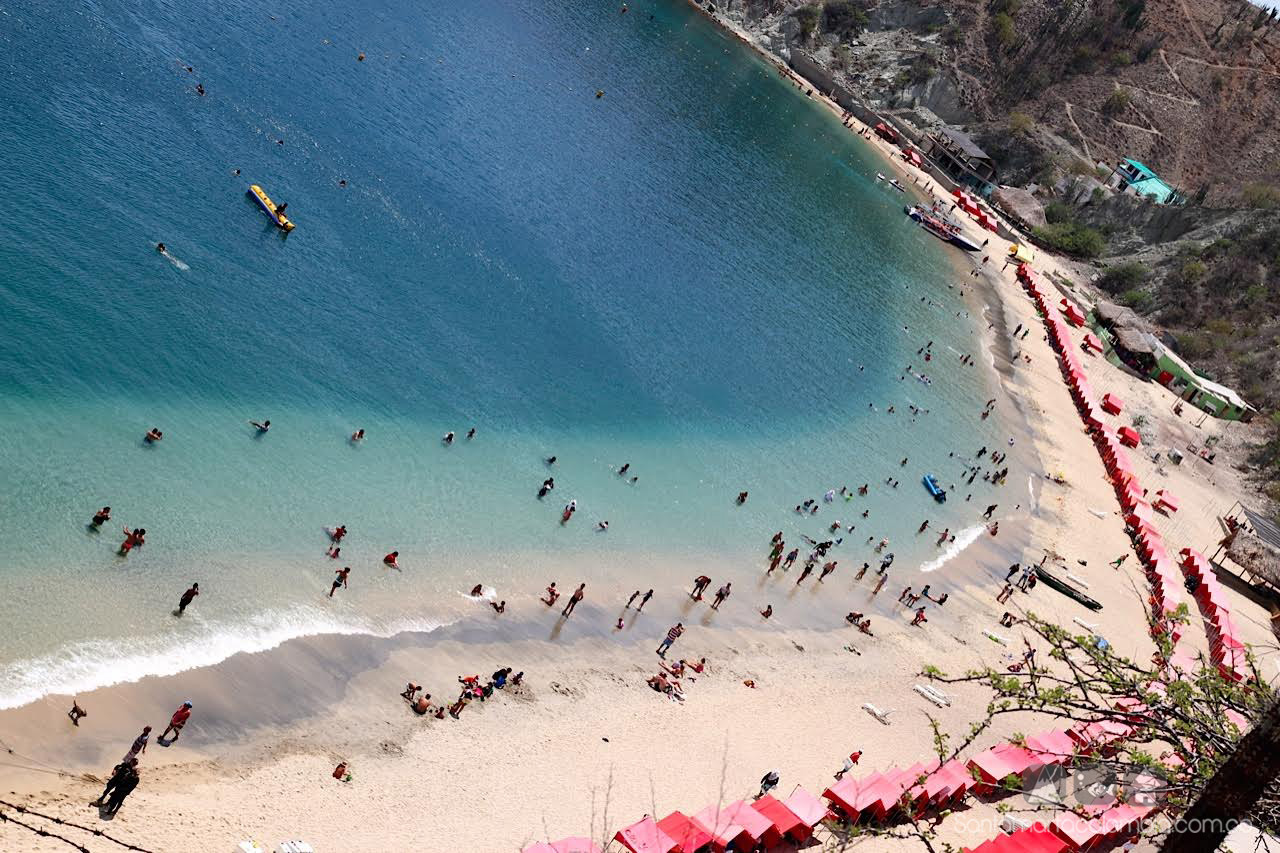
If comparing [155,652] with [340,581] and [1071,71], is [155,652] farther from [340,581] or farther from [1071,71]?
[1071,71]

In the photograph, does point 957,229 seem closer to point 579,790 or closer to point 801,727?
point 801,727

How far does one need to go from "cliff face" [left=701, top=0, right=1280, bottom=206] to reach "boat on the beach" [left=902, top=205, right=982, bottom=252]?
3158 centimetres

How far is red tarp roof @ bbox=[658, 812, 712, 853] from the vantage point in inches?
1104

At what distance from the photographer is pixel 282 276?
53.7 m

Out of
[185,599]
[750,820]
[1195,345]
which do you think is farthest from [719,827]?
[1195,345]

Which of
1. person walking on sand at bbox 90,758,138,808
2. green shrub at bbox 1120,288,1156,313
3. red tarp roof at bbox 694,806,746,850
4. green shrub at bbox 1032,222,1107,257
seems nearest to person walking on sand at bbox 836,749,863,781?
red tarp roof at bbox 694,806,746,850

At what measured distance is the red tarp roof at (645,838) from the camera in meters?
Result: 27.3

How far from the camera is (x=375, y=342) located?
52781 millimetres

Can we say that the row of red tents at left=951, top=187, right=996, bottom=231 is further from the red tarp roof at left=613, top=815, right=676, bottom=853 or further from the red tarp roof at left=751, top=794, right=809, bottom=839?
the red tarp roof at left=613, top=815, right=676, bottom=853

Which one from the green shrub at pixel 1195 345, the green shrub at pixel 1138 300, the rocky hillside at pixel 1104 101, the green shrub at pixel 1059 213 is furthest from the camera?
the green shrub at pixel 1059 213

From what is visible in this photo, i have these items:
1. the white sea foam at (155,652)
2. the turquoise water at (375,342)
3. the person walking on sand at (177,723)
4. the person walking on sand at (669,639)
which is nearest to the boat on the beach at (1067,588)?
the turquoise water at (375,342)

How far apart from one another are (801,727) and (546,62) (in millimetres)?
95434

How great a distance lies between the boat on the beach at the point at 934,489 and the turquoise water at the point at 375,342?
3.22ft

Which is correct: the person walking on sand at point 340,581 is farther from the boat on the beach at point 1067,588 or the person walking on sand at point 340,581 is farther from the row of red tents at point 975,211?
the row of red tents at point 975,211
